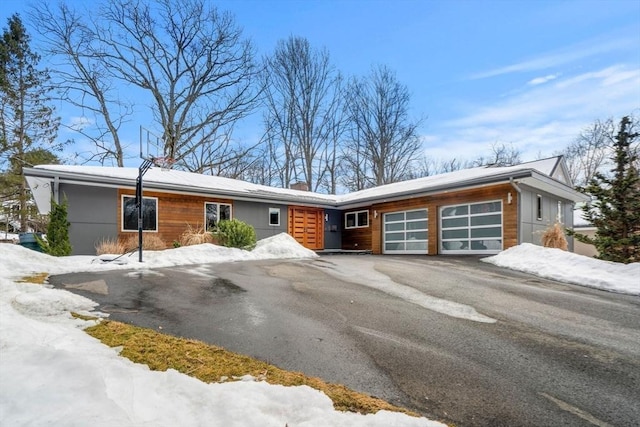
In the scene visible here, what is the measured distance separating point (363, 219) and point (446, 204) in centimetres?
482

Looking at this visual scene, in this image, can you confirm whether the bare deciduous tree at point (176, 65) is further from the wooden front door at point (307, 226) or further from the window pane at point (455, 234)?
the window pane at point (455, 234)

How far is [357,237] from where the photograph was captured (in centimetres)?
1717

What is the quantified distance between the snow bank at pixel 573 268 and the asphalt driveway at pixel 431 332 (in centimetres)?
56

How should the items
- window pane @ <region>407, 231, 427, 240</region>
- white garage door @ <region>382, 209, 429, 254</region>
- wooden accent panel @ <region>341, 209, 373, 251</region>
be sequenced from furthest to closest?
wooden accent panel @ <region>341, 209, 373, 251</region>
white garage door @ <region>382, 209, 429, 254</region>
window pane @ <region>407, 231, 427, 240</region>

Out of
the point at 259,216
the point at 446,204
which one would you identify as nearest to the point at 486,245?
the point at 446,204

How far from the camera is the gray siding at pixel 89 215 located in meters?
10.6

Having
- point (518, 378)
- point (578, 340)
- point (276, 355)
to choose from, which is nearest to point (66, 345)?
point (276, 355)

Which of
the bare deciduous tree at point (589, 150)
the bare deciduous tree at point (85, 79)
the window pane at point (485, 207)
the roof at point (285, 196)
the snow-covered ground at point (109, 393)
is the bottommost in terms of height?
the snow-covered ground at point (109, 393)

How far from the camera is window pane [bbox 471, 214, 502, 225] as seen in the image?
37.9ft

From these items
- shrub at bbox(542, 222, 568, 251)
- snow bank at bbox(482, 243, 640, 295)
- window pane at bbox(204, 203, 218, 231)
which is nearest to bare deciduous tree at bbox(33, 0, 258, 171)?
window pane at bbox(204, 203, 218, 231)

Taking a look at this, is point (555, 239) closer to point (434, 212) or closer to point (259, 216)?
point (434, 212)

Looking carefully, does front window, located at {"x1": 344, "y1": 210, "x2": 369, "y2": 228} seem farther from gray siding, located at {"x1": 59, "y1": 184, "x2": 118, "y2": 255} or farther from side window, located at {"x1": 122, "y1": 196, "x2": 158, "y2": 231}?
gray siding, located at {"x1": 59, "y1": 184, "x2": 118, "y2": 255}

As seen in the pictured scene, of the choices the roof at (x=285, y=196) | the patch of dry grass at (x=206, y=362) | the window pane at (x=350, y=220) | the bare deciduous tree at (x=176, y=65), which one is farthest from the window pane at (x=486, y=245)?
the bare deciduous tree at (x=176, y=65)

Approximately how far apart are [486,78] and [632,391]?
16.3m
